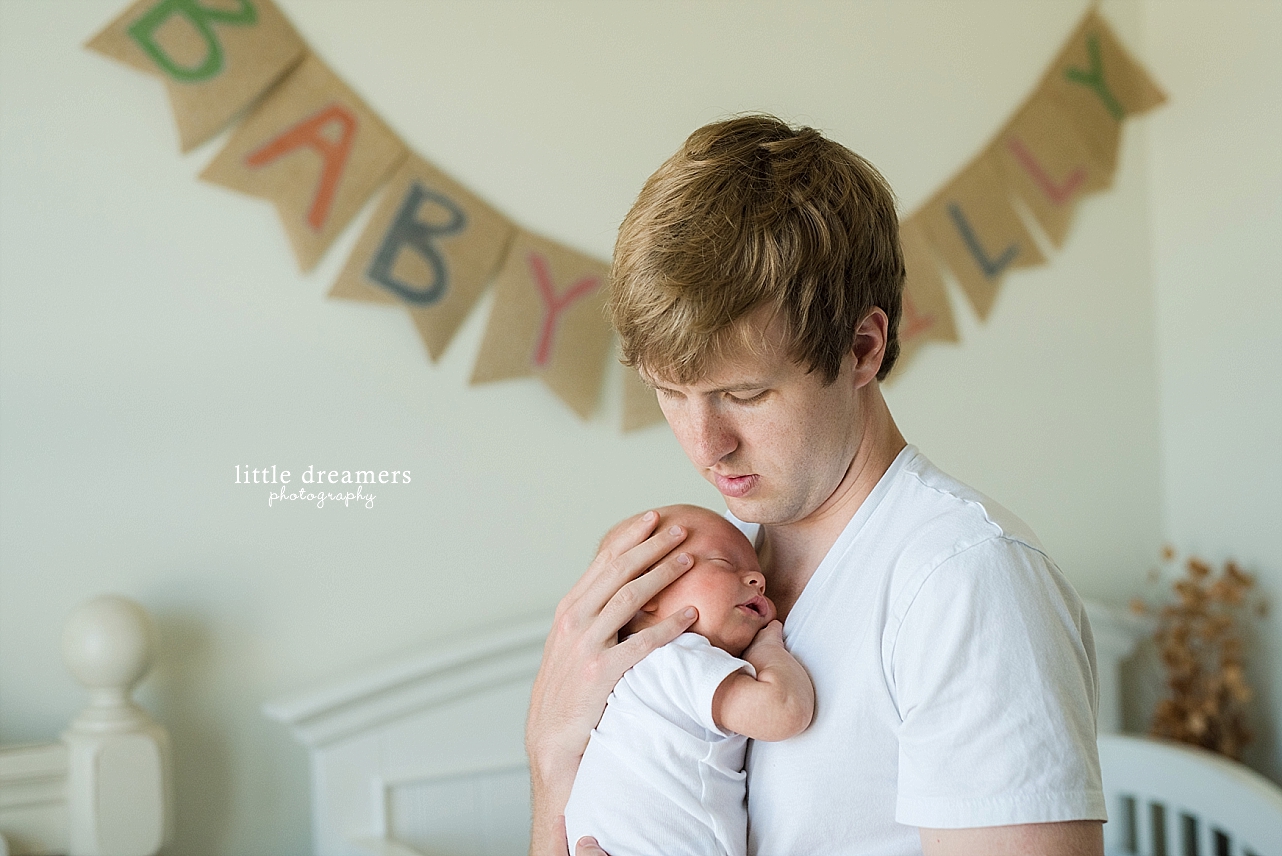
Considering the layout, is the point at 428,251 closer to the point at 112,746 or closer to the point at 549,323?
the point at 549,323

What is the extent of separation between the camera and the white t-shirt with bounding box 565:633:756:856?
0.99 m

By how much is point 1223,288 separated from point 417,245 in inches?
66.1

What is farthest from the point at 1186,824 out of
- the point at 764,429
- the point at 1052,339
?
the point at 764,429

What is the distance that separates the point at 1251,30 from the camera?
2295 millimetres

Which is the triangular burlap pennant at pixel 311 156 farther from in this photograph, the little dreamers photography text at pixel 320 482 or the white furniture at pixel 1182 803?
the white furniture at pixel 1182 803

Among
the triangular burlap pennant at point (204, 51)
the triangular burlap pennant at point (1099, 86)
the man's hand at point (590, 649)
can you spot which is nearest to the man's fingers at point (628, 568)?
the man's hand at point (590, 649)

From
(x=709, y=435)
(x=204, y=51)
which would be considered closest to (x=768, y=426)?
(x=709, y=435)

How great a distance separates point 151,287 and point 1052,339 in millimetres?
1813

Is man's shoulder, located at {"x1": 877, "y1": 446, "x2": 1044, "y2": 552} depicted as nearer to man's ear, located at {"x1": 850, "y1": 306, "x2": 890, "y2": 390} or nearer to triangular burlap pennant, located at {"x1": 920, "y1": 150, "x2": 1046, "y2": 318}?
man's ear, located at {"x1": 850, "y1": 306, "x2": 890, "y2": 390}

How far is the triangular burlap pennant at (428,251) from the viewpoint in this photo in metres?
1.86

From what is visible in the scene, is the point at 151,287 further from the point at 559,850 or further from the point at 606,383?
the point at 559,850

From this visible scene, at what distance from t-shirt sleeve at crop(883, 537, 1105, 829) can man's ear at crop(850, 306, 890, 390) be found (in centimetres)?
21

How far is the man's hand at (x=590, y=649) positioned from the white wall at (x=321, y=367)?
0.78 meters

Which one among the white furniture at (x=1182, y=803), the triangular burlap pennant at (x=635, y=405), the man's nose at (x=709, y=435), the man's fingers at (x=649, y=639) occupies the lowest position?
the white furniture at (x=1182, y=803)
